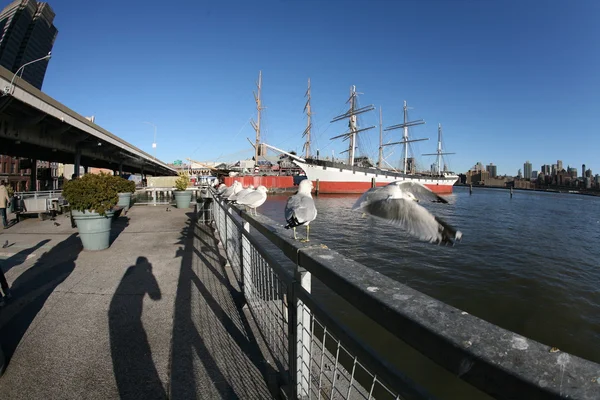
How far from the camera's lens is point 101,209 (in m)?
6.34

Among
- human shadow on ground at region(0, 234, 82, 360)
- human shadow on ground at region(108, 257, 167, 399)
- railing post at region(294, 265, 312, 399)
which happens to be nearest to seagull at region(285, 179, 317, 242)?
human shadow on ground at region(108, 257, 167, 399)

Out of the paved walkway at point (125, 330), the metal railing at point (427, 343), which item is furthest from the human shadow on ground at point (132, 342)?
the metal railing at point (427, 343)

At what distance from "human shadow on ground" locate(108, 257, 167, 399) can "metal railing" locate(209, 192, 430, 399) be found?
1.03 m

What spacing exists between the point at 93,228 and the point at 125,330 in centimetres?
397

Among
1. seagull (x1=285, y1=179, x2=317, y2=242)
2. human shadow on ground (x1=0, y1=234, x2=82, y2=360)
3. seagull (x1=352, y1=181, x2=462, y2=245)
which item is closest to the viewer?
seagull (x1=352, y1=181, x2=462, y2=245)

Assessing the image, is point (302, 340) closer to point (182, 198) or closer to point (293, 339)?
point (293, 339)

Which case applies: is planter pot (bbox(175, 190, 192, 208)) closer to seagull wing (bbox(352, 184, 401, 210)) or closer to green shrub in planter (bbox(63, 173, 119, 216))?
green shrub in planter (bbox(63, 173, 119, 216))

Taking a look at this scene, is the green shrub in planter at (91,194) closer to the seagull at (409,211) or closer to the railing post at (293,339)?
the seagull at (409,211)

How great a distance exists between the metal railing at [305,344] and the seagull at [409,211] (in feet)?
4.76

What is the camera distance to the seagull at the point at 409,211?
3.02 metres

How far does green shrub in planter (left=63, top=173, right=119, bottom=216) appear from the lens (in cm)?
616

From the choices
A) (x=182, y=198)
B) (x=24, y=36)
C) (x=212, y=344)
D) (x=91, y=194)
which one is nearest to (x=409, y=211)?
(x=212, y=344)

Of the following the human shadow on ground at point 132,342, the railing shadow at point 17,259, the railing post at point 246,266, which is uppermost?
the railing post at point 246,266

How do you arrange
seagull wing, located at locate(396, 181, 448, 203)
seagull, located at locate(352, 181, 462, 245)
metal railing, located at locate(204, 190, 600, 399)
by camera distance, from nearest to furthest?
1. metal railing, located at locate(204, 190, 600, 399)
2. seagull, located at locate(352, 181, 462, 245)
3. seagull wing, located at locate(396, 181, 448, 203)
